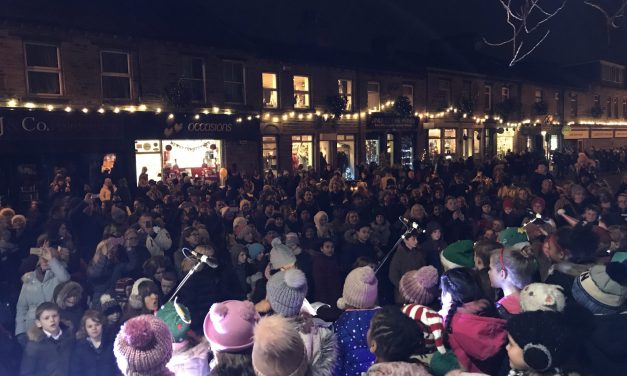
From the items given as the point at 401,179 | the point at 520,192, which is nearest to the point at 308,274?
the point at 520,192

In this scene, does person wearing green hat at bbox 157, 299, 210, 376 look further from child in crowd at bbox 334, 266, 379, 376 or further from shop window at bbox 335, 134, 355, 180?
shop window at bbox 335, 134, 355, 180

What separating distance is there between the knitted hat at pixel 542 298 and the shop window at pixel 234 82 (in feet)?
53.2

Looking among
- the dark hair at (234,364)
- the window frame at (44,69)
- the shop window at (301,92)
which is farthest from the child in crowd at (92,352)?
the shop window at (301,92)

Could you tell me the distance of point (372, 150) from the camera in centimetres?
2408

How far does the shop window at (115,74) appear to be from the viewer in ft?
50.6

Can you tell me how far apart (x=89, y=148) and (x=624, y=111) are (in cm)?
4428

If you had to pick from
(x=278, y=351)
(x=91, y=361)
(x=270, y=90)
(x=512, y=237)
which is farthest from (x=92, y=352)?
(x=270, y=90)

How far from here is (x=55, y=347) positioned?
432 cm

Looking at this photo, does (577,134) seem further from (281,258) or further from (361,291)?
(361,291)

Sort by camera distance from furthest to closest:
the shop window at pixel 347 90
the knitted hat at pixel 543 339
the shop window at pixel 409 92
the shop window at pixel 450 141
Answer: the shop window at pixel 450 141 → the shop window at pixel 409 92 → the shop window at pixel 347 90 → the knitted hat at pixel 543 339

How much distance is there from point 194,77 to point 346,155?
8151 millimetres

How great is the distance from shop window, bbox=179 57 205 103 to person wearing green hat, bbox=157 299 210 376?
1433cm

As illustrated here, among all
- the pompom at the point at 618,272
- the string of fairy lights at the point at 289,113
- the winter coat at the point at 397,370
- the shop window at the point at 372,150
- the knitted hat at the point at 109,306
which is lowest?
the knitted hat at the point at 109,306

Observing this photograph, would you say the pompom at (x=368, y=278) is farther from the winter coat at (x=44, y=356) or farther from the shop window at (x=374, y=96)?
the shop window at (x=374, y=96)
